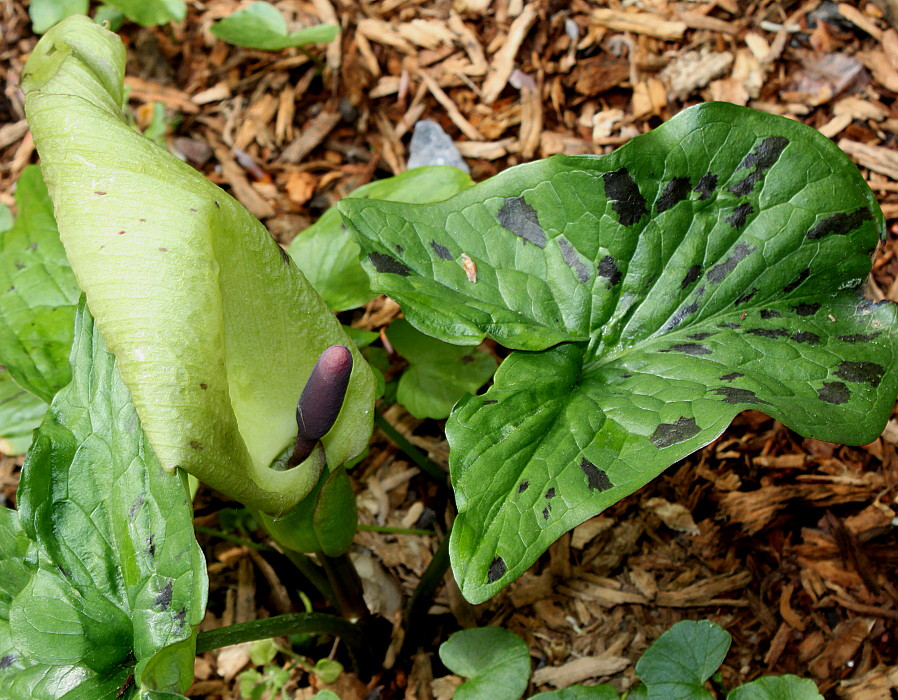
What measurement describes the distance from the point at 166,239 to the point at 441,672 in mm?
1119

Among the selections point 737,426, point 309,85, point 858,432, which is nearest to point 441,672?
point 737,426

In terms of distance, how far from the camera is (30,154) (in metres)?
2.22

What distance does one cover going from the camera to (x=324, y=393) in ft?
3.06

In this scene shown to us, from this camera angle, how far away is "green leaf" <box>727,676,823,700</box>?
1.17 meters

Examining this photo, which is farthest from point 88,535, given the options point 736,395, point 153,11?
point 153,11

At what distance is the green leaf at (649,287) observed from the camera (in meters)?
1.06

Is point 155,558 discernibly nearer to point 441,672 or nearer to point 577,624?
point 441,672

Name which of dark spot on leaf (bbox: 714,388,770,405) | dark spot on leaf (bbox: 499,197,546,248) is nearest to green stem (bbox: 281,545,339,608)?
dark spot on leaf (bbox: 499,197,546,248)

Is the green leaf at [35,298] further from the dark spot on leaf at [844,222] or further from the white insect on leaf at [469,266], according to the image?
the dark spot on leaf at [844,222]

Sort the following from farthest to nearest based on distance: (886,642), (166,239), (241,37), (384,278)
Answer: (241,37), (886,642), (384,278), (166,239)

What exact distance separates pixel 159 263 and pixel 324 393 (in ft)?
Answer: 0.83

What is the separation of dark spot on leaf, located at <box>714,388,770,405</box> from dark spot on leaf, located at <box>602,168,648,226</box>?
30cm

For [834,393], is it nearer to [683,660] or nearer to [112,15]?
[683,660]

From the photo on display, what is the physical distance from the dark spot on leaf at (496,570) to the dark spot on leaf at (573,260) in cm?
47
